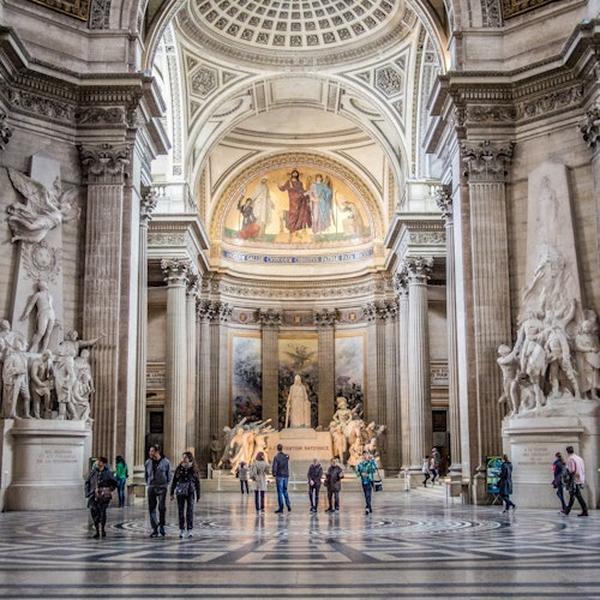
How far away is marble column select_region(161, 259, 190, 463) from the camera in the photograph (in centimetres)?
3312

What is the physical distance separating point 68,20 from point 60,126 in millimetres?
2803

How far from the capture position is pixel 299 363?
45656 millimetres

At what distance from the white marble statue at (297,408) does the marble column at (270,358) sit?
1.36 meters

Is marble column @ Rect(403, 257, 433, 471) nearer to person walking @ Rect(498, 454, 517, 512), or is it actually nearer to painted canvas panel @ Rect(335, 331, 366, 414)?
painted canvas panel @ Rect(335, 331, 366, 414)

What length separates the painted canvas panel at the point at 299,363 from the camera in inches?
1779

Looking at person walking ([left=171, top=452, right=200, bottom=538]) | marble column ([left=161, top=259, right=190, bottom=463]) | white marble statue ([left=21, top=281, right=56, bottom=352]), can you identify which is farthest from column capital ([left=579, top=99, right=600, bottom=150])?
marble column ([left=161, top=259, right=190, bottom=463])

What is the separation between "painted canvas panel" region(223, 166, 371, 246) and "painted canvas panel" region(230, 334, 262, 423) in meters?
5.42

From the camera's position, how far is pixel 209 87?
35.9 metres

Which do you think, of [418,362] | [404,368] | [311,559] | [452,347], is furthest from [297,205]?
[311,559]

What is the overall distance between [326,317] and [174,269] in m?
12.8

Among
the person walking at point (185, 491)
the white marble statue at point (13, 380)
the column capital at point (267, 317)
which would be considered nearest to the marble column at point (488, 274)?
the person walking at point (185, 491)

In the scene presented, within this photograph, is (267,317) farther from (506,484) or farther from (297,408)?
(506,484)

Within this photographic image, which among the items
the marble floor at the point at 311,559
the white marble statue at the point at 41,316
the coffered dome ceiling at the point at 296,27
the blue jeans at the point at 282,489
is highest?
the coffered dome ceiling at the point at 296,27

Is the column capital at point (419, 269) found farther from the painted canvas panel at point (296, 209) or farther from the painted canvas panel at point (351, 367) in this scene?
the painted canvas panel at point (296, 209)
